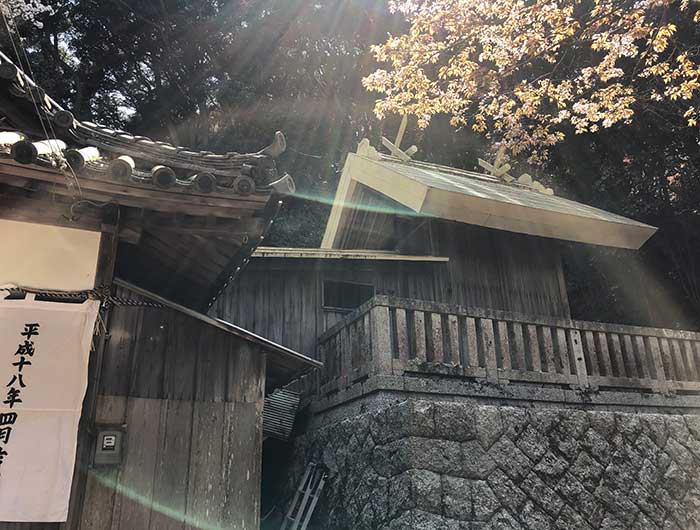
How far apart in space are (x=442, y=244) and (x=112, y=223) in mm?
8442

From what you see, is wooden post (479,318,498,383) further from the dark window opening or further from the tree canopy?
the tree canopy

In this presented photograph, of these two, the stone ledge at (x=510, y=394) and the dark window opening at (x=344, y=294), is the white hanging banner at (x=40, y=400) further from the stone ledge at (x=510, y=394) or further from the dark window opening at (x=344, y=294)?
the dark window opening at (x=344, y=294)

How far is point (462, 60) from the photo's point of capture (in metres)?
9.81

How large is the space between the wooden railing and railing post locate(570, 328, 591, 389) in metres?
0.02

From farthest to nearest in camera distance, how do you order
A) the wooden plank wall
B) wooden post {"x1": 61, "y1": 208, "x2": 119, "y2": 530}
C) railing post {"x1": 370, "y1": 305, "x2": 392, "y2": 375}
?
railing post {"x1": 370, "y1": 305, "x2": 392, "y2": 375}
the wooden plank wall
wooden post {"x1": 61, "y1": 208, "x2": 119, "y2": 530}

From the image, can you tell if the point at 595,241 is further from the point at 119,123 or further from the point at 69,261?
the point at 119,123

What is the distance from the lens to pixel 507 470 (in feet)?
21.7

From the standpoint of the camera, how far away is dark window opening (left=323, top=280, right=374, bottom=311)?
10859 mm

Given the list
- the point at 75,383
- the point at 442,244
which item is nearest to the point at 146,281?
the point at 75,383

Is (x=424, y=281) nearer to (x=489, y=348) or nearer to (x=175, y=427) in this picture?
(x=489, y=348)

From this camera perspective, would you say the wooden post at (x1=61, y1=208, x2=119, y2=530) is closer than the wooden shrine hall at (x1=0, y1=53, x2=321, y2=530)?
No

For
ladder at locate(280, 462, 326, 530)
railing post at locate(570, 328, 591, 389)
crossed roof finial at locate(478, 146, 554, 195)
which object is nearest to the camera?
ladder at locate(280, 462, 326, 530)

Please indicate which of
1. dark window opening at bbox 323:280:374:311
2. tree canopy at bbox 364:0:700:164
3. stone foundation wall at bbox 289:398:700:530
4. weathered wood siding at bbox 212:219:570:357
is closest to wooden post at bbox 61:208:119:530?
stone foundation wall at bbox 289:398:700:530

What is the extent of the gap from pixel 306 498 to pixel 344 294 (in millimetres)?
4192
